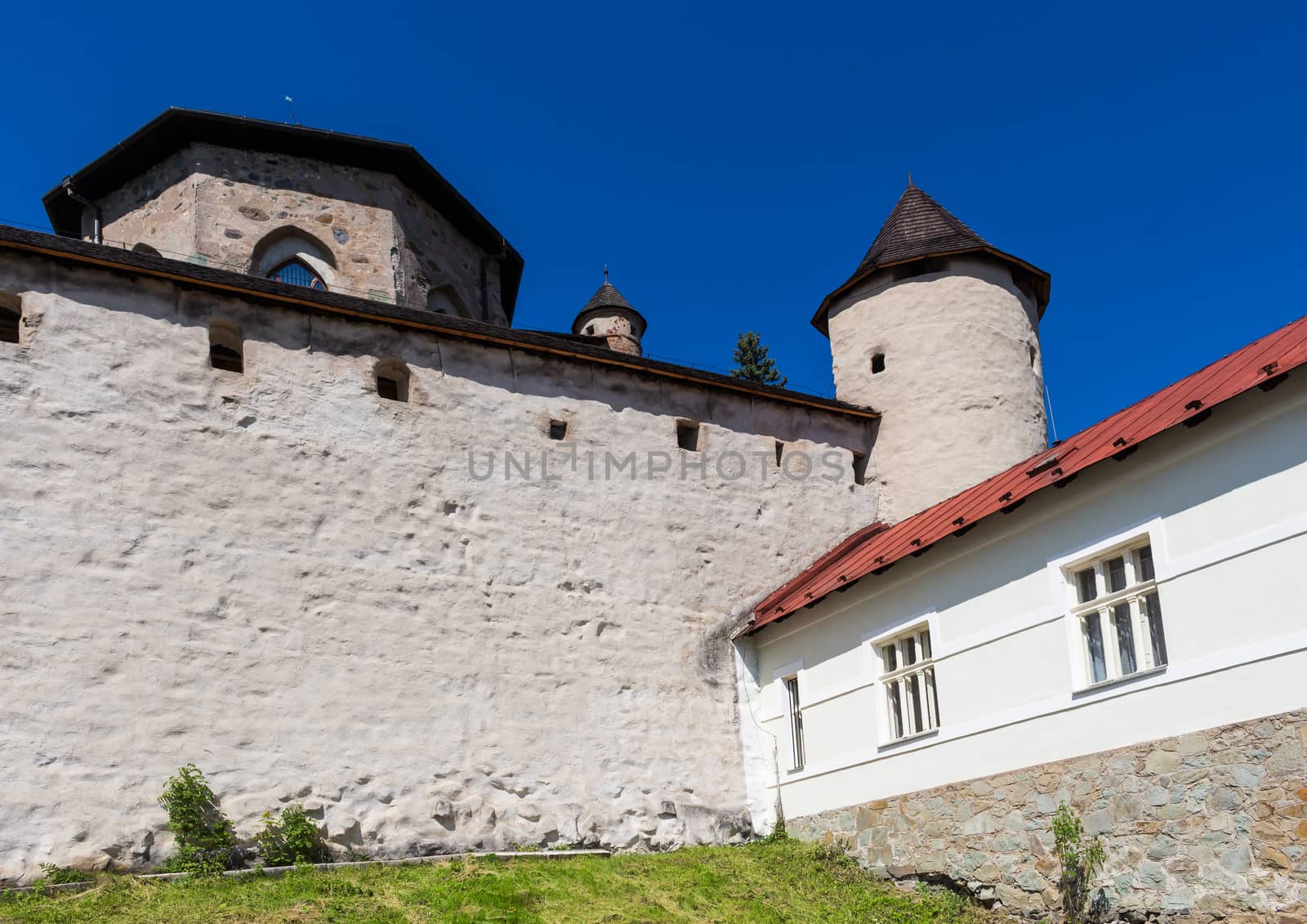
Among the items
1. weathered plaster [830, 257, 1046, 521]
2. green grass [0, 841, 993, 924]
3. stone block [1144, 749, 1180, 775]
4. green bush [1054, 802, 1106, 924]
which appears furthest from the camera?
weathered plaster [830, 257, 1046, 521]

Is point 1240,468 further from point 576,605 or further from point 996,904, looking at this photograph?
point 576,605

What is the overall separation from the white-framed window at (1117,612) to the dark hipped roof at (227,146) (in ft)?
45.3

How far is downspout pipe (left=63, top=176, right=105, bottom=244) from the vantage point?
21.0m

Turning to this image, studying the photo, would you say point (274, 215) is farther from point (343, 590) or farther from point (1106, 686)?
point (1106, 686)

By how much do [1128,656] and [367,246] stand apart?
46.2 feet

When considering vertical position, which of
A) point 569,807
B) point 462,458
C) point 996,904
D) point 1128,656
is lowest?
point 996,904

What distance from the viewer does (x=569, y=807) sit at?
15211 millimetres

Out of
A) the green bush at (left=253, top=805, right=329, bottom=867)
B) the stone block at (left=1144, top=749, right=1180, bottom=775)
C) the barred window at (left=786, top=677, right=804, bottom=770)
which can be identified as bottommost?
the green bush at (left=253, top=805, right=329, bottom=867)

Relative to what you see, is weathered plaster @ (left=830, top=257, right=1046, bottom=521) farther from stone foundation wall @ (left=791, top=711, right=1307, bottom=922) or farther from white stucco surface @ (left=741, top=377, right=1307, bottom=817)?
stone foundation wall @ (left=791, top=711, right=1307, bottom=922)

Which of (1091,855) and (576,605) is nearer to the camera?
(1091,855)

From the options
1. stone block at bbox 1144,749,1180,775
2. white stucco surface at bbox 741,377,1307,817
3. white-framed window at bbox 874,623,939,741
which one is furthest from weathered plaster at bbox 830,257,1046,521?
stone block at bbox 1144,749,1180,775

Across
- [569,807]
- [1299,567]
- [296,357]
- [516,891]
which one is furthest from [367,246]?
[1299,567]

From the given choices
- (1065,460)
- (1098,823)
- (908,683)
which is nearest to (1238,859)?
(1098,823)

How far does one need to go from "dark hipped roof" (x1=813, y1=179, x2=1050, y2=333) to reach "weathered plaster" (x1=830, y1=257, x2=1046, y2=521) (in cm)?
22
